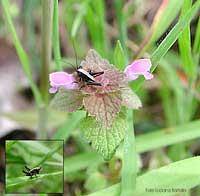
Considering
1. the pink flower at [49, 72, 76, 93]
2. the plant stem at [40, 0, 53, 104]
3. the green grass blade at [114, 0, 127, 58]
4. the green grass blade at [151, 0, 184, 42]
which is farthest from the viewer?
the green grass blade at [114, 0, 127, 58]

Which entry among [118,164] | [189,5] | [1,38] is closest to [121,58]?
[189,5]

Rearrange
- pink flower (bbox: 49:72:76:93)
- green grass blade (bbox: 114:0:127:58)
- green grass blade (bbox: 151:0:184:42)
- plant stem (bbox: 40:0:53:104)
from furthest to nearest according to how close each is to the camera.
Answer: green grass blade (bbox: 114:0:127:58) → green grass blade (bbox: 151:0:184:42) → plant stem (bbox: 40:0:53:104) → pink flower (bbox: 49:72:76:93)

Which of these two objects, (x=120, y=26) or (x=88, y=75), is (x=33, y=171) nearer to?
(x=88, y=75)

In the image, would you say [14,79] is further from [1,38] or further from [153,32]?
[153,32]

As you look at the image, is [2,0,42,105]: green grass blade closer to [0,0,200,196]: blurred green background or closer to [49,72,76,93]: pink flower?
[0,0,200,196]: blurred green background

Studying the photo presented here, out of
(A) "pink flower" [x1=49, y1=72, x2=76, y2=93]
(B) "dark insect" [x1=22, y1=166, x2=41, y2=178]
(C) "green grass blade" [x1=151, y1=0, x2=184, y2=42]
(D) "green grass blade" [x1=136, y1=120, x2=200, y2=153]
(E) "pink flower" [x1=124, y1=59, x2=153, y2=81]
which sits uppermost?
(C) "green grass blade" [x1=151, y1=0, x2=184, y2=42]

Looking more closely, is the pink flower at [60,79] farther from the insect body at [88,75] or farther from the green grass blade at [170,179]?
the green grass blade at [170,179]

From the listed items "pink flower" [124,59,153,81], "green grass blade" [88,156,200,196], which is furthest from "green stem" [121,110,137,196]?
"pink flower" [124,59,153,81]
